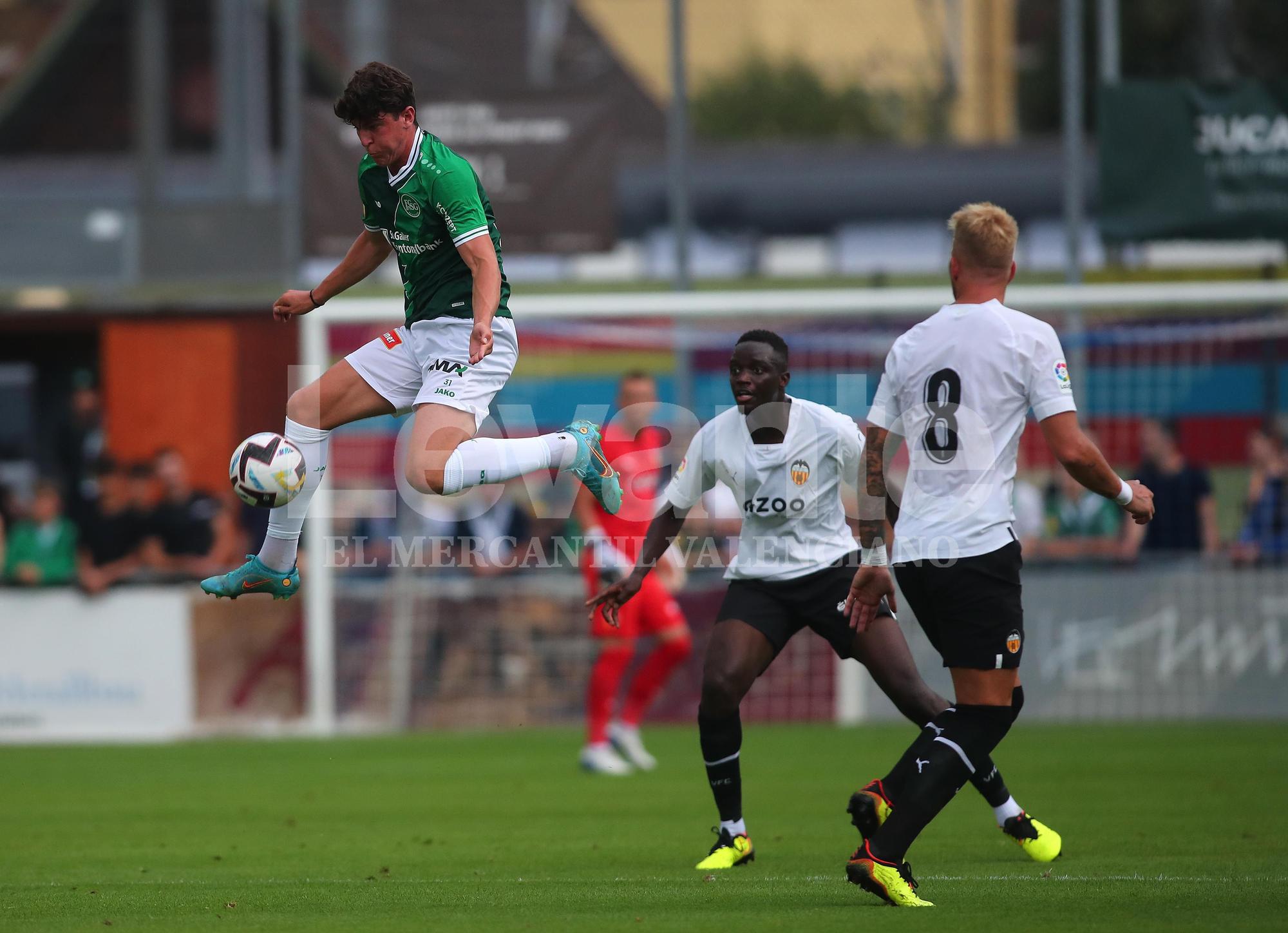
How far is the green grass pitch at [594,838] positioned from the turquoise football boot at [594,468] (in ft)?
5.58

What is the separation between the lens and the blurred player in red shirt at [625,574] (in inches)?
465

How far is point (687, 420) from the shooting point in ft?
46.2

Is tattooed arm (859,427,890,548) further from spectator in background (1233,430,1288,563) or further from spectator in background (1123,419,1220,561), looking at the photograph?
spectator in background (1233,430,1288,563)

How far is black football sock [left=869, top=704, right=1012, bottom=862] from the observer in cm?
621

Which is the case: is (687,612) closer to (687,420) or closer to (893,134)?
(687,420)

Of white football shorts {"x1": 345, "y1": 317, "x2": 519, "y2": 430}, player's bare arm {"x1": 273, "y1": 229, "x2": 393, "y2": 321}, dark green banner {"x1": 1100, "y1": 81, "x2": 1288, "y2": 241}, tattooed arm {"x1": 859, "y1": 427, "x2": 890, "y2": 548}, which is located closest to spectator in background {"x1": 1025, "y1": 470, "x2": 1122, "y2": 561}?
dark green banner {"x1": 1100, "y1": 81, "x2": 1288, "y2": 241}

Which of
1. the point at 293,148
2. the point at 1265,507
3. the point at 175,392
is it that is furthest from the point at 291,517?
the point at 175,392

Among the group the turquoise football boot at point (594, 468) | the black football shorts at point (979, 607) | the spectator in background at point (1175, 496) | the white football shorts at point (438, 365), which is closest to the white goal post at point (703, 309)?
the spectator in background at point (1175, 496)

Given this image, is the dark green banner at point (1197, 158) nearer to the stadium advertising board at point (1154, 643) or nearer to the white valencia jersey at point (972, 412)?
the stadium advertising board at point (1154, 643)

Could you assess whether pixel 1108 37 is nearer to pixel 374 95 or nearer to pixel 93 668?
pixel 93 668

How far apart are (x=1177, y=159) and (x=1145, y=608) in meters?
4.25

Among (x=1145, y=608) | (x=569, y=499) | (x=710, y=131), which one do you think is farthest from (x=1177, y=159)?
(x=710, y=131)

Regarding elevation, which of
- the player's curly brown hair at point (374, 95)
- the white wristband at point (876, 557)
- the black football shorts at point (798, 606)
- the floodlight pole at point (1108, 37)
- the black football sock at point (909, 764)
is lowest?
the black football sock at point (909, 764)

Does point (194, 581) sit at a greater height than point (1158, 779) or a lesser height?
greater
